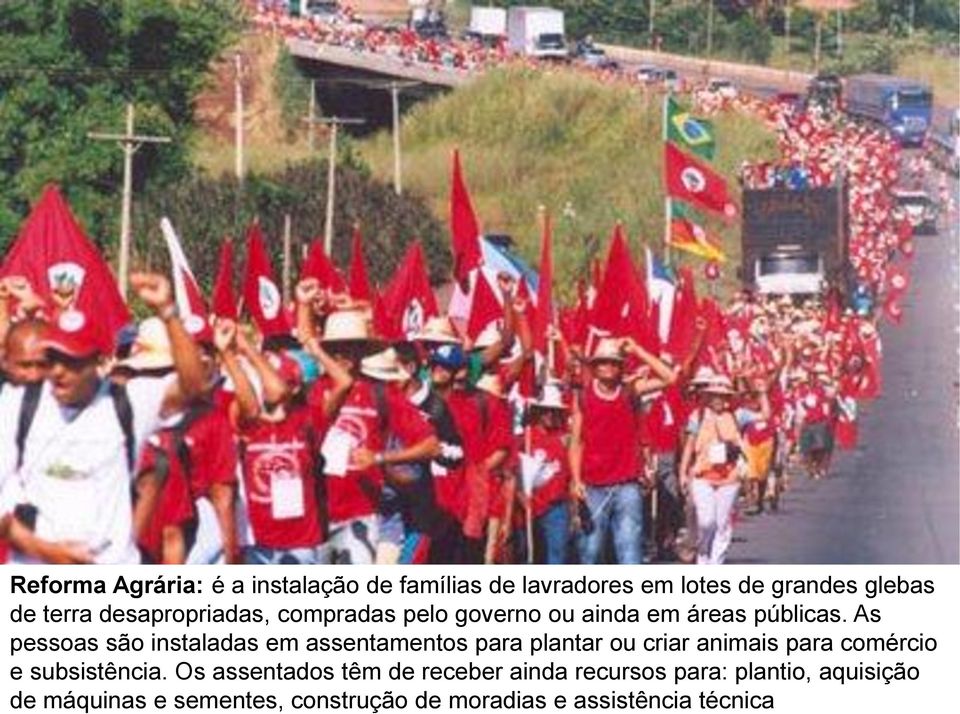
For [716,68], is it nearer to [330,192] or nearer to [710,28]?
[710,28]

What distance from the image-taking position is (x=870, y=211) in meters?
72.7

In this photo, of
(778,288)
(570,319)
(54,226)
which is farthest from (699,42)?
(54,226)

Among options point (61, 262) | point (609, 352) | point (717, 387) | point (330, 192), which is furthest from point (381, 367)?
point (330, 192)

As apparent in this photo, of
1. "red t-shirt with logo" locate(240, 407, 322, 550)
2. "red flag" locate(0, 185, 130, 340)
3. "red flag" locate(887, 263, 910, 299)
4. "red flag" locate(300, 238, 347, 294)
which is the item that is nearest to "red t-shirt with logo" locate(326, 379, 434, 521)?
"red t-shirt with logo" locate(240, 407, 322, 550)

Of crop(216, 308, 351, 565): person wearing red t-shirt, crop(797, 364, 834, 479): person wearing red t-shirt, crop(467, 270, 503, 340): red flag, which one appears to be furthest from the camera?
crop(797, 364, 834, 479): person wearing red t-shirt

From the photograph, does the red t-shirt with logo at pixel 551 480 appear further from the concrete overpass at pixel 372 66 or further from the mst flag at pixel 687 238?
the concrete overpass at pixel 372 66

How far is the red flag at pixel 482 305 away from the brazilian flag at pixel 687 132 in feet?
52.4

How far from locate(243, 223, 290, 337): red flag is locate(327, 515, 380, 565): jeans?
5.35 m

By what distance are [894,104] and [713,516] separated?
76.2 m

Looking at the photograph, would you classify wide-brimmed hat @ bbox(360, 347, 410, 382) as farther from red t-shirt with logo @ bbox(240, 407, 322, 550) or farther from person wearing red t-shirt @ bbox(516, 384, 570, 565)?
person wearing red t-shirt @ bbox(516, 384, 570, 565)

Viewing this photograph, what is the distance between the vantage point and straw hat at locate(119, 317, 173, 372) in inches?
629
